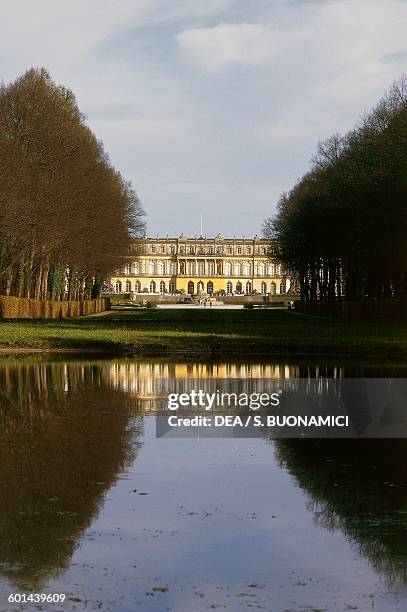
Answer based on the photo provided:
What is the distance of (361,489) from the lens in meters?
9.70

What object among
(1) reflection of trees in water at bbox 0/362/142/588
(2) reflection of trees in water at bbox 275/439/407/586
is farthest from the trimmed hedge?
(2) reflection of trees in water at bbox 275/439/407/586

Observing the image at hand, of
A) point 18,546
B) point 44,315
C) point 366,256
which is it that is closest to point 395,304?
point 366,256

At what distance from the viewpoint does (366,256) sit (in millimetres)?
57125

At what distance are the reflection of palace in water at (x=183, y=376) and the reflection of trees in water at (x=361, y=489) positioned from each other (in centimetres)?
465

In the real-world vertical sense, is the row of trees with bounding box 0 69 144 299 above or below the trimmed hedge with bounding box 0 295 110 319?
above

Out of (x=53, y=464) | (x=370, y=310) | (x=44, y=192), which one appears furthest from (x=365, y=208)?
(x=53, y=464)

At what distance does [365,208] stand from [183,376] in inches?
1223

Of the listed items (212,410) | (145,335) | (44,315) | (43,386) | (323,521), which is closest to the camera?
(323,521)

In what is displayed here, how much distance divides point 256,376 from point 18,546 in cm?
1516

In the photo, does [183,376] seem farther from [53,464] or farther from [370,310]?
[370,310]

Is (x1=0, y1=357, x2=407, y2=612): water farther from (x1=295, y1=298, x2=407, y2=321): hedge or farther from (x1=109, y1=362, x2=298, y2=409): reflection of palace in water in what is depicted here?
(x1=295, y1=298, x2=407, y2=321): hedge

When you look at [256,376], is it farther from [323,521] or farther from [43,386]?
[323,521]

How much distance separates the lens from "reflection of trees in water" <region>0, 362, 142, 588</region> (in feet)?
24.4

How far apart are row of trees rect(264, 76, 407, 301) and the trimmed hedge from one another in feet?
53.1
